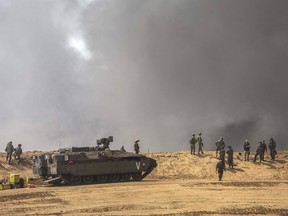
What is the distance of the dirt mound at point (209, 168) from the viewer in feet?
126

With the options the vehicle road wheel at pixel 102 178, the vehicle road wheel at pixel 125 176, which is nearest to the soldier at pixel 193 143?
the vehicle road wheel at pixel 125 176

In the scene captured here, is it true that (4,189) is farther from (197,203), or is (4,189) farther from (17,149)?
(197,203)

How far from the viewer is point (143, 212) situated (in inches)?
741

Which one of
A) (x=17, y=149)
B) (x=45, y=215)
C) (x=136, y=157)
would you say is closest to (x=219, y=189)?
(x=136, y=157)

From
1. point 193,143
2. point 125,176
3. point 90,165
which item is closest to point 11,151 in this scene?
point 90,165

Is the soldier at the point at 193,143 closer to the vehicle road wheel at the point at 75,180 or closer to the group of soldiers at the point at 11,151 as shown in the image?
the vehicle road wheel at the point at 75,180

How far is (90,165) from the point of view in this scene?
31.8m

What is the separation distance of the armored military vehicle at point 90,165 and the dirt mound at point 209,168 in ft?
18.7

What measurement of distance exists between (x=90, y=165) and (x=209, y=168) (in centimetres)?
1226

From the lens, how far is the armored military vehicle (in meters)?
31.4

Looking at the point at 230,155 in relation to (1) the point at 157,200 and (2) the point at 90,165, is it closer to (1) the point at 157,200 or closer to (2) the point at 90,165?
(2) the point at 90,165

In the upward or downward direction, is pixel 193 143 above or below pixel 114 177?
above

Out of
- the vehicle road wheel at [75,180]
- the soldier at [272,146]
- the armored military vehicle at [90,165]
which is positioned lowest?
the vehicle road wheel at [75,180]

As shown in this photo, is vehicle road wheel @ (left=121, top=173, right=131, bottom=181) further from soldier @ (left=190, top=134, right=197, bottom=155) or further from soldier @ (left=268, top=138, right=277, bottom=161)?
soldier @ (left=268, top=138, right=277, bottom=161)
